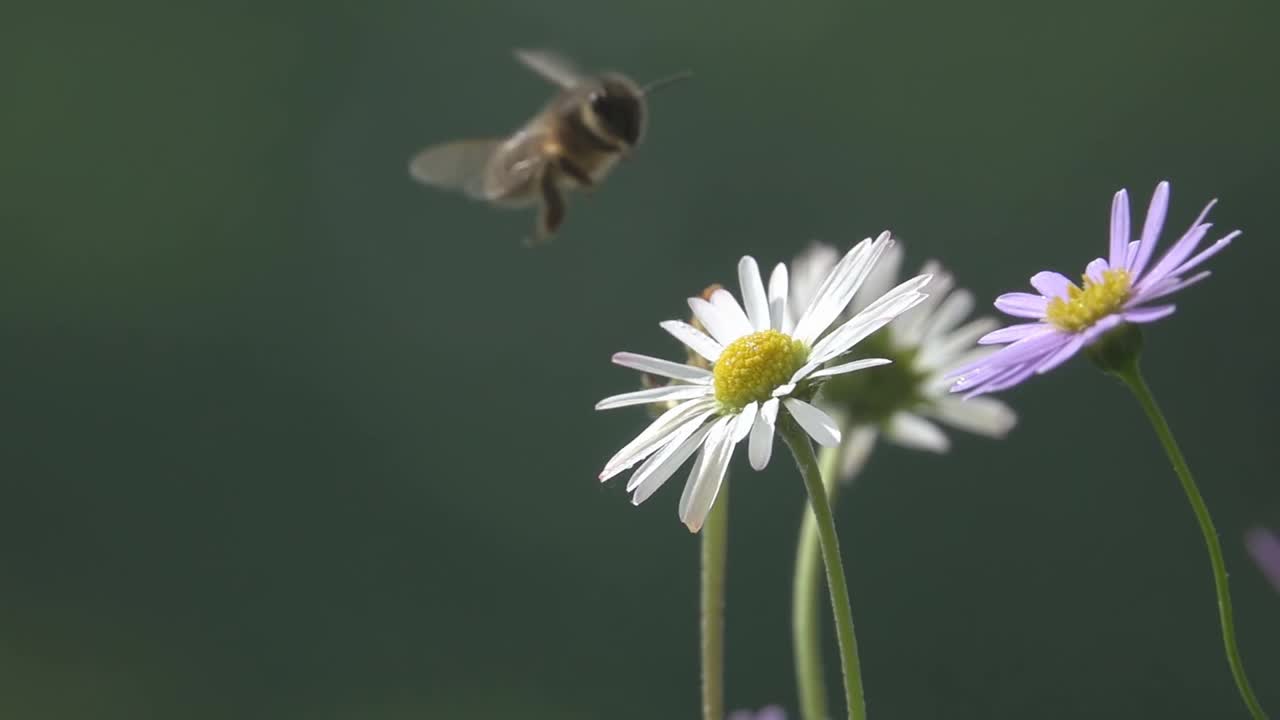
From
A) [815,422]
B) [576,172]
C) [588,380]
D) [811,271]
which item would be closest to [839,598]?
[815,422]

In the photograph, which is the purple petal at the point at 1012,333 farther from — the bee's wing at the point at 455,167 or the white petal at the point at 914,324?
the bee's wing at the point at 455,167

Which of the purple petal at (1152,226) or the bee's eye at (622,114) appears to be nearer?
the purple petal at (1152,226)

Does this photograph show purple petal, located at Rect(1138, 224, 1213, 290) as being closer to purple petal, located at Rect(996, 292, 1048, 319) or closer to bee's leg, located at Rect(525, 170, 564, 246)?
purple petal, located at Rect(996, 292, 1048, 319)

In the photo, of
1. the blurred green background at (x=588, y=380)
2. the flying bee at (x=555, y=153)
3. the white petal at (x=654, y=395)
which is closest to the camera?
the white petal at (x=654, y=395)

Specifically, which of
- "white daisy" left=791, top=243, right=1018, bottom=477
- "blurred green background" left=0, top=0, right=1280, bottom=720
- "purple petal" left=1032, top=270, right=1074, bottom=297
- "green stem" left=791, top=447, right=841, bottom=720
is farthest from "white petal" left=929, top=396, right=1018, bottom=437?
"blurred green background" left=0, top=0, right=1280, bottom=720

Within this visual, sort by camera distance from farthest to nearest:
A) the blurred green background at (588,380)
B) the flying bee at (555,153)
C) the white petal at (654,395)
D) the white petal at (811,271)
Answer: the blurred green background at (588,380), the flying bee at (555,153), the white petal at (811,271), the white petal at (654,395)

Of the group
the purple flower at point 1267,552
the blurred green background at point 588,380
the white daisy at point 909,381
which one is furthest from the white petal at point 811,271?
the blurred green background at point 588,380
